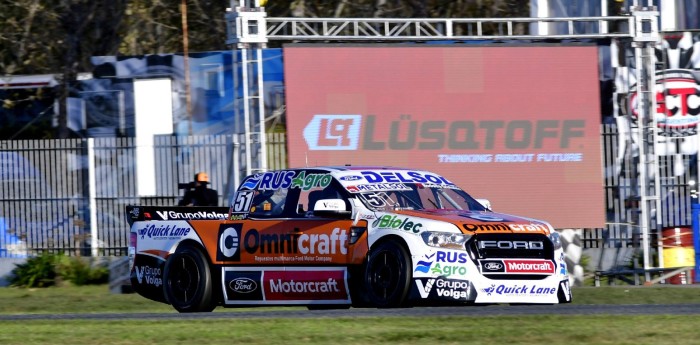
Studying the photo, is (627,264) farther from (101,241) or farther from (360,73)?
(101,241)

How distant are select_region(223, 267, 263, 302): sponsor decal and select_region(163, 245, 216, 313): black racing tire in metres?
0.21

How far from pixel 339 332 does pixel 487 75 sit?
1401 cm

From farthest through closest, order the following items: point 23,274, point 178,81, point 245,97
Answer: point 178,81, point 23,274, point 245,97

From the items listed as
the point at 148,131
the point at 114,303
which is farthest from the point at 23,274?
the point at 114,303

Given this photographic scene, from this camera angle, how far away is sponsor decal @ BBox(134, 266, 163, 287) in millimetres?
15203

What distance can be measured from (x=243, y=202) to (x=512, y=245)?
316 cm

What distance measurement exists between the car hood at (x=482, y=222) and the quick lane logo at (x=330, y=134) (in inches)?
397

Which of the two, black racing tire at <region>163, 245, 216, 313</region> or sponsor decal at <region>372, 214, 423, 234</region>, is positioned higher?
sponsor decal at <region>372, 214, 423, 234</region>

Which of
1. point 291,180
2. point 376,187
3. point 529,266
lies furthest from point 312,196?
point 529,266

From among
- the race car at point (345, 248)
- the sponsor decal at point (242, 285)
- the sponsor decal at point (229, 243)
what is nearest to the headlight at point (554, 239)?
the race car at point (345, 248)

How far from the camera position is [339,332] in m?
10.9

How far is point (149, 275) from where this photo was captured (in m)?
15.3

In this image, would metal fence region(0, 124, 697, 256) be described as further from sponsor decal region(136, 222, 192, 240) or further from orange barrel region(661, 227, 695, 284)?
sponsor decal region(136, 222, 192, 240)

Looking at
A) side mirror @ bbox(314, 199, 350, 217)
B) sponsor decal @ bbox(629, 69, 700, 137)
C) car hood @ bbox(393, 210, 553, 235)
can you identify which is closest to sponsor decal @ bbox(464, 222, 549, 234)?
car hood @ bbox(393, 210, 553, 235)
